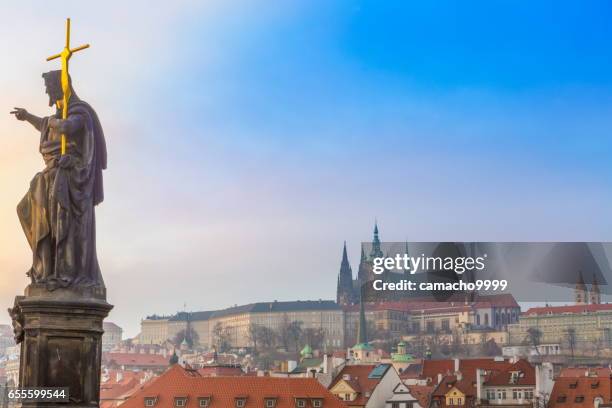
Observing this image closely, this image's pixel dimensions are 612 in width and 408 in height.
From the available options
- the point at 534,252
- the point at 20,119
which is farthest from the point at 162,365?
the point at 20,119

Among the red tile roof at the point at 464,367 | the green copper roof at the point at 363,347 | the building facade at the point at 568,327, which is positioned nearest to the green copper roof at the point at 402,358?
the red tile roof at the point at 464,367

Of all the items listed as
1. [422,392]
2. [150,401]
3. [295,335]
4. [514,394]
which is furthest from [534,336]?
[150,401]

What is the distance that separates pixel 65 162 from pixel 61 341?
133cm

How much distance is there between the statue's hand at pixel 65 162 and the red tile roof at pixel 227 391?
180 feet

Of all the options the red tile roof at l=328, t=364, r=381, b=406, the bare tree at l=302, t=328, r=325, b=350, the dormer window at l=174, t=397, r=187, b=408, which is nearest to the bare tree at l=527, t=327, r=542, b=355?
the bare tree at l=302, t=328, r=325, b=350

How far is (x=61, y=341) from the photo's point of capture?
28.4 ft

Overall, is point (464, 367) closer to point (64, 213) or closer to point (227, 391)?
point (227, 391)

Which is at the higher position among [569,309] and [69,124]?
[569,309]

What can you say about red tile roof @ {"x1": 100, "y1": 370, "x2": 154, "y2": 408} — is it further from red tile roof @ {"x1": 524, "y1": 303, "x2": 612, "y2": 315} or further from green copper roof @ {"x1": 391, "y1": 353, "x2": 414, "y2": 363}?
red tile roof @ {"x1": 524, "y1": 303, "x2": 612, "y2": 315}

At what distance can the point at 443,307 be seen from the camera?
198 m

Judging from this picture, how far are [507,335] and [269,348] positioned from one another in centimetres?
3721

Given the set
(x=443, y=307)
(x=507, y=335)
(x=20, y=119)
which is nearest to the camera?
(x=20, y=119)

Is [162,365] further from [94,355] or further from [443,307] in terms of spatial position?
[94,355]

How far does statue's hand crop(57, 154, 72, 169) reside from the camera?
348 inches
